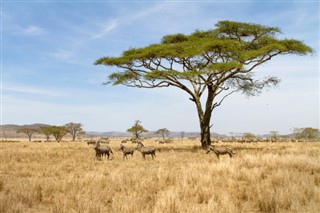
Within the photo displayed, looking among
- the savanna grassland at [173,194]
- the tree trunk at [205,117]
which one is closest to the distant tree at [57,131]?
the tree trunk at [205,117]

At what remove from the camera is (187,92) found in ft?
86.3

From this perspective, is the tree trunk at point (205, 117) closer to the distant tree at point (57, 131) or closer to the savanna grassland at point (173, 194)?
the savanna grassland at point (173, 194)

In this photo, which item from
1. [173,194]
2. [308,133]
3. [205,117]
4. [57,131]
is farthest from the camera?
[308,133]

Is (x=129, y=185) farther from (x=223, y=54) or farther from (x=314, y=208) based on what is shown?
(x=223, y=54)

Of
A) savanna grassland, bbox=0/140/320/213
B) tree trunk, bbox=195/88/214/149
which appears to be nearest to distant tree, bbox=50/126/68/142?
tree trunk, bbox=195/88/214/149

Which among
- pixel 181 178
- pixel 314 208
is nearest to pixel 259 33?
pixel 181 178

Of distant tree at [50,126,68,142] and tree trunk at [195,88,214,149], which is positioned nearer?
tree trunk at [195,88,214,149]

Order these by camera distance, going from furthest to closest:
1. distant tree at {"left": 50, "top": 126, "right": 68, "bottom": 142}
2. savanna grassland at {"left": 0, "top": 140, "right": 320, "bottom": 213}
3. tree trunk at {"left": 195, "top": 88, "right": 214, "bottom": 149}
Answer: distant tree at {"left": 50, "top": 126, "right": 68, "bottom": 142}, tree trunk at {"left": 195, "top": 88, "right": 214, "bottom": 149}, savanna grassland at {"left": 0, "top": 140, "right": 320, "bottom": 213}

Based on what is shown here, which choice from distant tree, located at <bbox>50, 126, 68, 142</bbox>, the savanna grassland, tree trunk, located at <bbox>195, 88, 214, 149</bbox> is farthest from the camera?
distant tree, located at <bbox>50, 126, 68, 142</bbox>

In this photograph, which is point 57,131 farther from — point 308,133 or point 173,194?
point 173,194

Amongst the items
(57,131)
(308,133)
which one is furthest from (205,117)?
(308,133)

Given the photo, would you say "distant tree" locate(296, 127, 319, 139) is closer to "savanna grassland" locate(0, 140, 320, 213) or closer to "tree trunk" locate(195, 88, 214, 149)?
"tree trunk" locate(195, 88, 214, 149)

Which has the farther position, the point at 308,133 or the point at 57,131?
the point at 308,133

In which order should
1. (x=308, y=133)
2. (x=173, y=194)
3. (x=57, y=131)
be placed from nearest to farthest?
(x=173, y=194) → (x=57, y=131) → (x=308, y=133)
